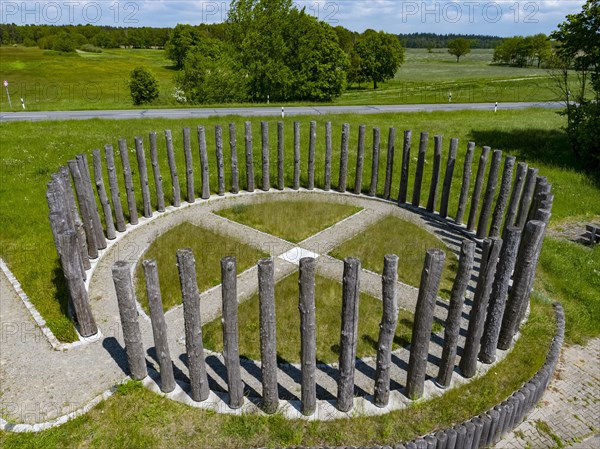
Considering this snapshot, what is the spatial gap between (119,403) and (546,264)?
828 centimetres

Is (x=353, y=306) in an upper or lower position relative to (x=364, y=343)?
upper

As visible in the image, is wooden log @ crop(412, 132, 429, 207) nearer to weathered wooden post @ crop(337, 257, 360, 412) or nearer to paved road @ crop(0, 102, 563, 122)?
weathered wooden post @ crop(337, 257, 360, 412)

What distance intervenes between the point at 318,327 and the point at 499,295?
2.75m

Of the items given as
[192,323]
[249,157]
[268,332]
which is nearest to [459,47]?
[249,157]

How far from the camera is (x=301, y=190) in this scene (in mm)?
13031

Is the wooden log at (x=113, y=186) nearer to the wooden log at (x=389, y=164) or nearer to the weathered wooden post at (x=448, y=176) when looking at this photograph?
the wooden log at (x=389, y=164)

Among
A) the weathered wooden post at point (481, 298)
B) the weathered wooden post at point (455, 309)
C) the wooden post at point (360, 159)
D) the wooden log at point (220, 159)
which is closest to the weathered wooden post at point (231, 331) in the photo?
the weathered wooden post at point (455, 309)

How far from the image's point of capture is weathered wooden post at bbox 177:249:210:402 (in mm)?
4914

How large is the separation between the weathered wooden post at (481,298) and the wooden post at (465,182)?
5201 millimetres

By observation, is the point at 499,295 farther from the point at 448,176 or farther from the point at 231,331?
the point at 448,176

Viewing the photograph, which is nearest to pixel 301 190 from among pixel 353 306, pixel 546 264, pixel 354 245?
pixel 354 245

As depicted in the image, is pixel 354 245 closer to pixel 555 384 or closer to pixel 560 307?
pixel 560 307

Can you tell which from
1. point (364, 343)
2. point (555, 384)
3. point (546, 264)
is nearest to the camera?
point (555, 384)

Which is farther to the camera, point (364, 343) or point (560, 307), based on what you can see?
point (560, 307)
